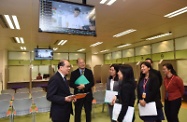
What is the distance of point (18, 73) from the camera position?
11562mm

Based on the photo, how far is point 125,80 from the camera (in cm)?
208

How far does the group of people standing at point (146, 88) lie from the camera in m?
2.02

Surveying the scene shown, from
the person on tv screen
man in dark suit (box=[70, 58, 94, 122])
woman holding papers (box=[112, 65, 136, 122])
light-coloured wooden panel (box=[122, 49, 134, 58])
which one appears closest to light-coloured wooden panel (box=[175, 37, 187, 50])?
light-coloured wooden panel (box=[122, 49, 134, 58])

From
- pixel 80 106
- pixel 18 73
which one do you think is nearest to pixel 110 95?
pixel 80 106

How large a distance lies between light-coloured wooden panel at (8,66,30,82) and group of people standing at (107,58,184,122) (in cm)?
1011

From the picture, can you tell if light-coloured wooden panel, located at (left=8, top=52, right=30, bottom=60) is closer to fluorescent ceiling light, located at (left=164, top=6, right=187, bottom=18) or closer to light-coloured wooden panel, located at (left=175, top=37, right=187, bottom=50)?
light-coloured wooden panel, located at (left=175, top=37, right=187, bottom=50)

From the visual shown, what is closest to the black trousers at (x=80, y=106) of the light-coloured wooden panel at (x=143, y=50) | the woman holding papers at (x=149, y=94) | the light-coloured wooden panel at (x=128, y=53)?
the woman holding papers at (x=149, y=94)

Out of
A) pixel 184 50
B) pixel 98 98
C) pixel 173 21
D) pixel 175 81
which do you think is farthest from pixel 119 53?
pixel 175 81

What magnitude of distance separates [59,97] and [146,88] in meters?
1.26

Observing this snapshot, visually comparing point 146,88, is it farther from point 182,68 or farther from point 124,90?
point 182,68

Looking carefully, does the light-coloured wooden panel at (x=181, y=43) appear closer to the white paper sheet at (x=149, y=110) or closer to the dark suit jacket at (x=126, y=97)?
the white paper sheet at (x=149, y=110)

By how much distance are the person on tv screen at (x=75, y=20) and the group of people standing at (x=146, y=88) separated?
3.10ft

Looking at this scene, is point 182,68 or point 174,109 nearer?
point 174,109

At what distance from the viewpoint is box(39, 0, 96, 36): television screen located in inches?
99.5
